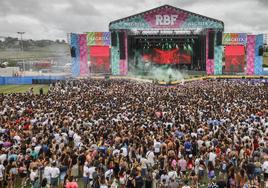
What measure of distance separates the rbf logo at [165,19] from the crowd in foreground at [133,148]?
36.5 m

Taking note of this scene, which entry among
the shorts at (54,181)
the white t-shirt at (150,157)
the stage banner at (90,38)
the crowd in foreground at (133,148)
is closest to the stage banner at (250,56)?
the stage banner at (90,38)

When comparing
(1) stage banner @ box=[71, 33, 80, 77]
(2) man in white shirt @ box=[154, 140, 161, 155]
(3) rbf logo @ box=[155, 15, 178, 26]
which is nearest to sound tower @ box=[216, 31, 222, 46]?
(3) rbf logo @ box=[155, 15, 178, 26]

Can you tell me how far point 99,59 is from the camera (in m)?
56.4

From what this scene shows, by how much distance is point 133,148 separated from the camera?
41.8ft

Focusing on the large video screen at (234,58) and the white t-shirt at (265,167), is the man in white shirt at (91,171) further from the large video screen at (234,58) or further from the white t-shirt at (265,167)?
the large video screen at (234,58)

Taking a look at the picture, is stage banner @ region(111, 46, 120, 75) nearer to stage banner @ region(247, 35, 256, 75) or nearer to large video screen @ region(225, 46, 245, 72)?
large video screen @ region(225, 46, 245, 72)

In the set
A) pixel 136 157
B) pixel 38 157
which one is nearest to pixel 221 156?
pixel 136 157

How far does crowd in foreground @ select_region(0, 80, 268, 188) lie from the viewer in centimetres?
1093

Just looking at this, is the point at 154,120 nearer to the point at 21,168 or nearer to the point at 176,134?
the point at 176,134

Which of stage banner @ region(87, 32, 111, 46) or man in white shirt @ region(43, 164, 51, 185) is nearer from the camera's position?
man in white shirt @ region(43, 164, 51, 185)

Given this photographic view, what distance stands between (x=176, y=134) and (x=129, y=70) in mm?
42118

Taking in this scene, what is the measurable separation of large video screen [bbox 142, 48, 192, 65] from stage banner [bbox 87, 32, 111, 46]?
6.59 m

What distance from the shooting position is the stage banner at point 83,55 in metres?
56.7

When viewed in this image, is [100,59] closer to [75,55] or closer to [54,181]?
[75,55]
